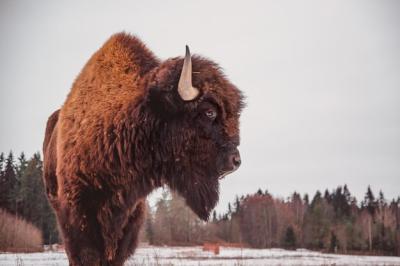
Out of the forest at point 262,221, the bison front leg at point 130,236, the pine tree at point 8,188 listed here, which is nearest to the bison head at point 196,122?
the bison front leg at point 130,236

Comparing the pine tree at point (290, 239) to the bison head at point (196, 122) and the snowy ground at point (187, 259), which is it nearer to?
the snowy ground at point (187, 259)

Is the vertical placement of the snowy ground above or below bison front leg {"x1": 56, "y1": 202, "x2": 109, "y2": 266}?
below

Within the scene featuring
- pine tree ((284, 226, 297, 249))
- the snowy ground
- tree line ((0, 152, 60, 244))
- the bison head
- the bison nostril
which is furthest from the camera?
pine tree ((284, 226, 297, 249))

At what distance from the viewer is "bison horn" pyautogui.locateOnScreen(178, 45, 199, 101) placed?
15.1 ft

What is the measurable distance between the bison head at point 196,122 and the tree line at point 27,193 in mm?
26767

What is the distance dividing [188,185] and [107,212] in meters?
1.01

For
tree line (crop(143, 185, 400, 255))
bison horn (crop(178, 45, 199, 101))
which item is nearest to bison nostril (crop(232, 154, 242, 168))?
bison horn (crop(178, 45, 199, 101))

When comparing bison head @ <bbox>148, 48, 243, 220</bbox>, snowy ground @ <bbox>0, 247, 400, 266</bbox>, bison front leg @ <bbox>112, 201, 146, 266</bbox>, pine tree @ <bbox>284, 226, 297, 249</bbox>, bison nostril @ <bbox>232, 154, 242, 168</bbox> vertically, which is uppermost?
bison head @ <bbox>148, 48, 243, 220</bbox>

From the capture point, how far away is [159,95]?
4.99 m

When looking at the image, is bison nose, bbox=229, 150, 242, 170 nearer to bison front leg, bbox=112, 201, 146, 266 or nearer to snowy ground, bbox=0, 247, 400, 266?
bison front leg, bbox=112, 201, 146, 266

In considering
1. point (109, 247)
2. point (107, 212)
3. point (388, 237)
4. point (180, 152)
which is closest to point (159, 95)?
point (180, 152)

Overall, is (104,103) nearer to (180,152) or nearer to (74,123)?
(74,123)

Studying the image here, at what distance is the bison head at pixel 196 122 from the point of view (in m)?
4.83

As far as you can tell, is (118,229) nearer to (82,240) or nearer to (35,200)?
(82,240)
